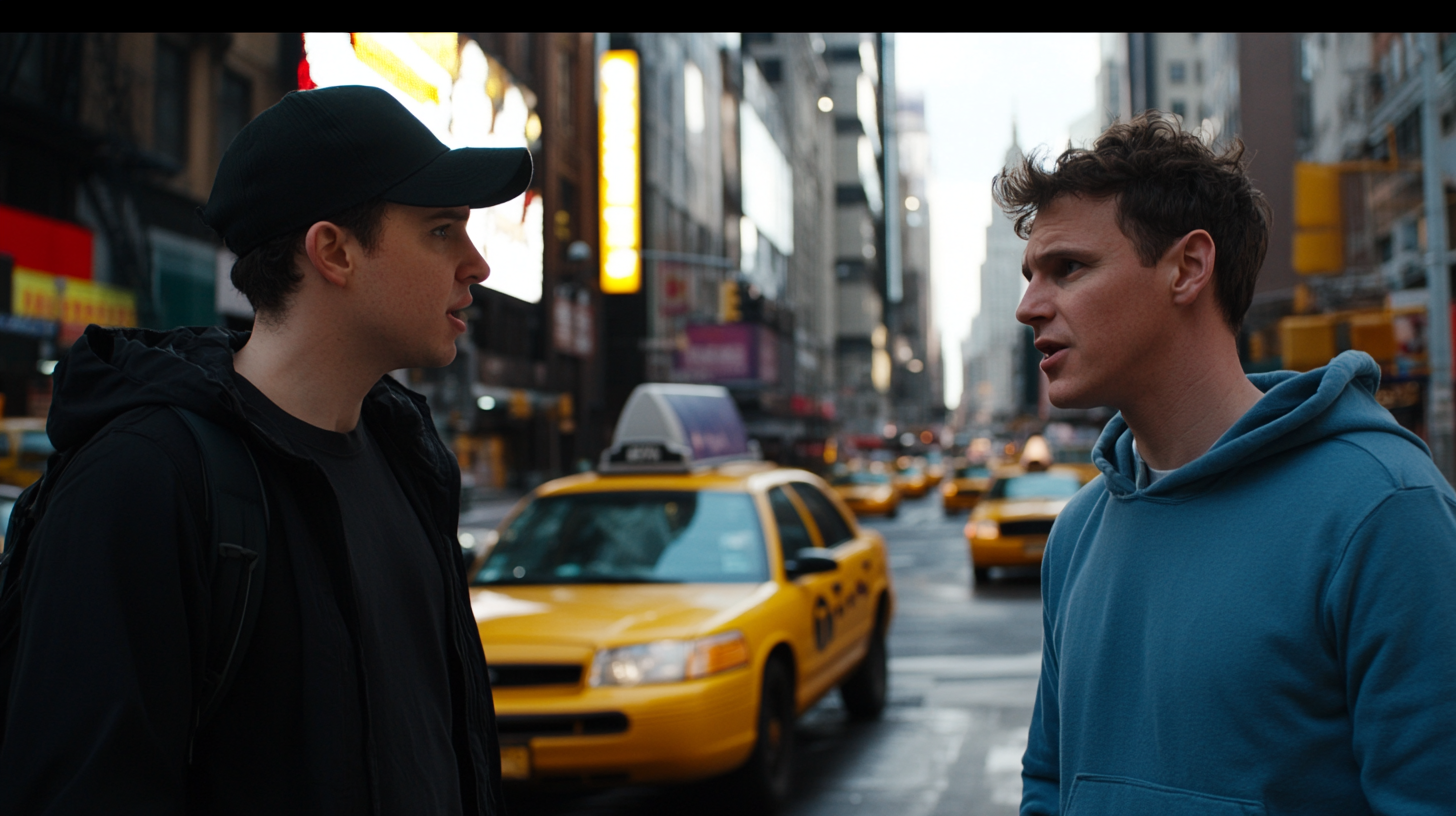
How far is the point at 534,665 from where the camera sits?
565cm

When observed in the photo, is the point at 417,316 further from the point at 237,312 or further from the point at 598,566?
the point at 237,312

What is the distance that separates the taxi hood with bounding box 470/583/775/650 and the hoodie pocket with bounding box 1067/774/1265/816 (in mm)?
3766

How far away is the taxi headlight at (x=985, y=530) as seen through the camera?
17500 mm

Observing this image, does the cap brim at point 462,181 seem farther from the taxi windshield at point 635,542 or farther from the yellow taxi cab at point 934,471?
the yellow taxi cab at point 934,471

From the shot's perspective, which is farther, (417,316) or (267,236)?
(417,316)

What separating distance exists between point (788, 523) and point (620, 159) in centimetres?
3097

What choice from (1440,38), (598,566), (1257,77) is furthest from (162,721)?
(1257,77)

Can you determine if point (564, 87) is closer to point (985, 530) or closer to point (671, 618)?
point (985, 530)

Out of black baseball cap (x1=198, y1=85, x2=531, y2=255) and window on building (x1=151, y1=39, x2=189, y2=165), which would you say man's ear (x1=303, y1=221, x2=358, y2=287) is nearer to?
black baseball cap (x1=198, y1=85, x2=531, y2=255)

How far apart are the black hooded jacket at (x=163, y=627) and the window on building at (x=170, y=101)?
2039cm

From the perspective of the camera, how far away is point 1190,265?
210 centimetres

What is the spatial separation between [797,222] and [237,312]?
71724 mm

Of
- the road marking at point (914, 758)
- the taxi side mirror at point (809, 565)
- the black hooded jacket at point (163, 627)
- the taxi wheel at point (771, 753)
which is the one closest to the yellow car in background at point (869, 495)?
the road marking at point (914, 758)

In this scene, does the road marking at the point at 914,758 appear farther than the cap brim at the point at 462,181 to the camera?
Yes
